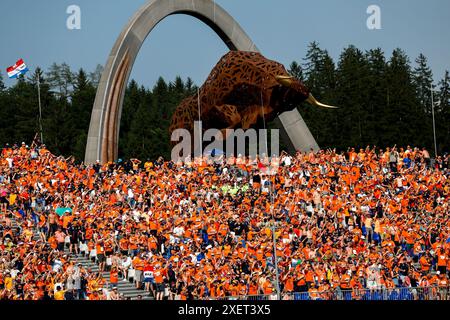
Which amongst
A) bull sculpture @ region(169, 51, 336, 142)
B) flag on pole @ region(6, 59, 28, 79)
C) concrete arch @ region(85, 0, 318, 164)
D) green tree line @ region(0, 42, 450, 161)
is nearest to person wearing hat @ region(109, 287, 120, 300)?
bull sculpture @ region(169, 51, 336, 142)

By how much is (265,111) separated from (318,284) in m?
11.1

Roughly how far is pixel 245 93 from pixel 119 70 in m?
5.99

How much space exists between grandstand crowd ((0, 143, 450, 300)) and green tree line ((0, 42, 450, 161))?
28385 millimetres

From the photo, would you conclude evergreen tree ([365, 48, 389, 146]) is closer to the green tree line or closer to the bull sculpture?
the green tree line

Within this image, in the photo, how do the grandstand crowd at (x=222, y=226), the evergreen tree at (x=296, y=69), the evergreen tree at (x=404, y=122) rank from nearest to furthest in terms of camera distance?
the grandstand crowd at (x=222, y=226) < the evergreen tree at (x=404, y=122) < the evergreen tree at (x=296, y=69)

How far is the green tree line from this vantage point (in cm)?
5853

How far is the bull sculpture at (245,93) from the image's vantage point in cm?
2986

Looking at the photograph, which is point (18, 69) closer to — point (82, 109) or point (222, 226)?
point (222, 226)

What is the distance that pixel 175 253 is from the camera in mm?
21078

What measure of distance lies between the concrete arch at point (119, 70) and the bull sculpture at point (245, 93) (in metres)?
3.53

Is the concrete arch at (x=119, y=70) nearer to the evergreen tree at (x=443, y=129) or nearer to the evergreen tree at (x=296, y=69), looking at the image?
the evergreen tree at (x=443, y=129)

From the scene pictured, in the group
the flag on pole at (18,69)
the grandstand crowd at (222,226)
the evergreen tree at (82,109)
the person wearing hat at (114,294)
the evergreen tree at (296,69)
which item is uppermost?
the evergreen tree at (296,69)

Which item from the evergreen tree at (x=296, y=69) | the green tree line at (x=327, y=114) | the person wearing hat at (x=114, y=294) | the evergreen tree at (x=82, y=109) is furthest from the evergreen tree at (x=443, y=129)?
the person wearing hat at (x=114, y=294)
